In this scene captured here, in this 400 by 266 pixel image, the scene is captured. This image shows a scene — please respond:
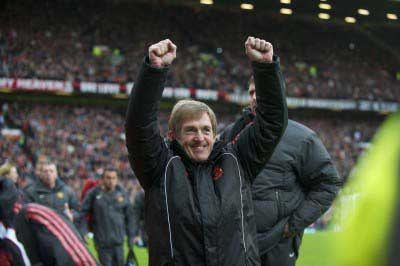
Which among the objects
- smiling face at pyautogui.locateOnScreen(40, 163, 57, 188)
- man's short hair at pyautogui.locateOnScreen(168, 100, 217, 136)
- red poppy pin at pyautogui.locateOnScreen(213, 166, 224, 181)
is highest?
man's short hair at pyautogui.locateOnScreen(168, 100, 217, 136)

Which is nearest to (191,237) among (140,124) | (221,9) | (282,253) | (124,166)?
(140,124)

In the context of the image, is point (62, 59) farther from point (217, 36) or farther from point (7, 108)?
point (217, 36)

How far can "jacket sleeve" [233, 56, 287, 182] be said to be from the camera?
3100 millimetres

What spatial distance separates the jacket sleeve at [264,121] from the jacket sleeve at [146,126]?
35cm

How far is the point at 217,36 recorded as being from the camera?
3753cm

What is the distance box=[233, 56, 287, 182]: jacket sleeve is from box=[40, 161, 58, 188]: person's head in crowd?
6.38 metres

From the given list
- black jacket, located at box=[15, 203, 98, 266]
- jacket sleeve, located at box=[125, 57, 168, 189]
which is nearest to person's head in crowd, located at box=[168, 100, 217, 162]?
jacket sleeve, located at box=[125, 57, 168, 189]

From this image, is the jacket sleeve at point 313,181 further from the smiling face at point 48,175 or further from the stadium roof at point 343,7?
the stadium roof at point 343,7

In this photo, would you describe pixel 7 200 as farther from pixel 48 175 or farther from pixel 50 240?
pixel 48 175

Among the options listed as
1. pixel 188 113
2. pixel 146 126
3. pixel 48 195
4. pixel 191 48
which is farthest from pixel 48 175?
pixel 191 48

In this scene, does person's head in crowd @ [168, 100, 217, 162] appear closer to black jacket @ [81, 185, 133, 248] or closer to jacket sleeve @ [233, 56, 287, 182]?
jacket sleeve @ [233, 56, 287, 182]

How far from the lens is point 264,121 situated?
3152 millimetres

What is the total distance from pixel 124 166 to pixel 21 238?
2706 cm

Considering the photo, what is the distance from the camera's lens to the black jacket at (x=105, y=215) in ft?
34.0
